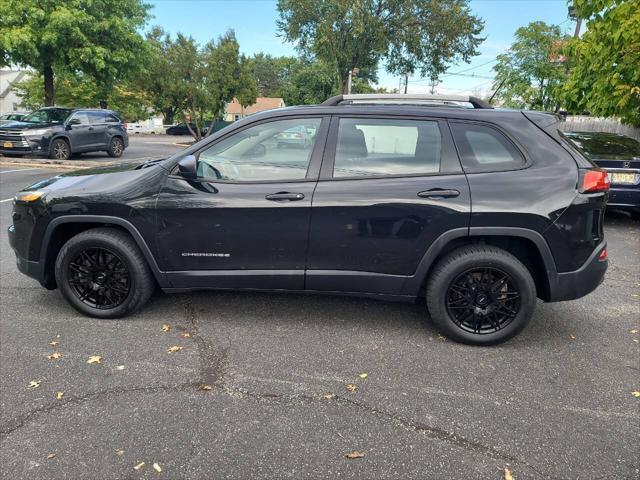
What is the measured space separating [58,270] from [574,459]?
3.76m

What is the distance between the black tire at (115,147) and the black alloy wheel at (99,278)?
14268 mm

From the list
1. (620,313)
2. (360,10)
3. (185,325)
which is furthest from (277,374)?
(360,10)

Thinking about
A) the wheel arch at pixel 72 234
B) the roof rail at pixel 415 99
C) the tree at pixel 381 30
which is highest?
the tree at pixel 381 30

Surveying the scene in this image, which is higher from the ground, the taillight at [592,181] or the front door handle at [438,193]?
the taillight at [592,181]

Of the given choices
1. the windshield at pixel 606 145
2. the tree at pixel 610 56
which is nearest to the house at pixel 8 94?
the tree at pixel 610 56

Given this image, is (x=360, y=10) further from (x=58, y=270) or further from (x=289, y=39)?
(x=58, y=270)

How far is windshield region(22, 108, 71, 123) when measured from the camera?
1516 cm

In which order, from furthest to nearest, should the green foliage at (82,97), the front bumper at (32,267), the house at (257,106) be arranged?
the house at (257,106) → the green foliage at (82,97) → the front bumper at (32,267)

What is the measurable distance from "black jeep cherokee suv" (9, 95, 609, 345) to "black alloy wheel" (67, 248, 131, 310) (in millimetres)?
33

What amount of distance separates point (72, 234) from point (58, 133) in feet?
42.0

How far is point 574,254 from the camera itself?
11.3 ft

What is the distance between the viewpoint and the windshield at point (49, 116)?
1516 cm

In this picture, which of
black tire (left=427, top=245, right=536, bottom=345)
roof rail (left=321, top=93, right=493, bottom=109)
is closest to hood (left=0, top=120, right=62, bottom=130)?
roof rail (left=321, top=93, right=493, bottom=109)

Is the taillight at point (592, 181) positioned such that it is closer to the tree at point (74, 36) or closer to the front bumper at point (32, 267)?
the front bumper at point (32, 267)
